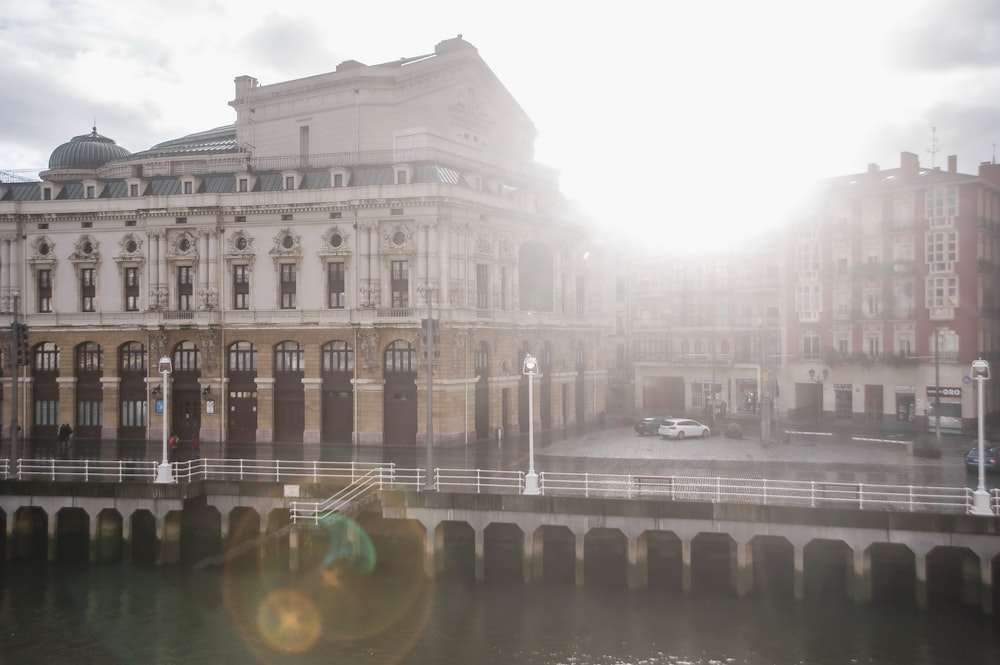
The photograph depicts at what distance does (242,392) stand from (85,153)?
3280 centimetres

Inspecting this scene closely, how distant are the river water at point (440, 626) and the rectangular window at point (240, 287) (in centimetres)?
2535

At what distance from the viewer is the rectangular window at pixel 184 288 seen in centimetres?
5909

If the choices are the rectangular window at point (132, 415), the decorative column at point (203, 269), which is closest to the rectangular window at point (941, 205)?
the decorative column at point (203, 269)

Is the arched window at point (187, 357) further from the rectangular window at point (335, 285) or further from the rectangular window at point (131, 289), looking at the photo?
the rectangular window at point (335, 285)

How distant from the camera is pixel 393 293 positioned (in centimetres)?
5603

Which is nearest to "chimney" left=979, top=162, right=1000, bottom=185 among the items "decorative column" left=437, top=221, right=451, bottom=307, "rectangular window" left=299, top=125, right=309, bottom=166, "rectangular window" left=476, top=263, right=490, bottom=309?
"rectangular window" left=476, top=263, right=490, bottom=309

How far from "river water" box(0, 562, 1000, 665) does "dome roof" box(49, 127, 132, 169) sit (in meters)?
48.9

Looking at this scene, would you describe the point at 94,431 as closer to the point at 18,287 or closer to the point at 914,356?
the point at 18,287

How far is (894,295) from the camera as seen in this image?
6888 centimetres

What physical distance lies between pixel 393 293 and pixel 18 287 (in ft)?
92.6

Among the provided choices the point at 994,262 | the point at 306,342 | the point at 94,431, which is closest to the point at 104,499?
the point at 306,342

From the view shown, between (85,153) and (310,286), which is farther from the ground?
(85,153)

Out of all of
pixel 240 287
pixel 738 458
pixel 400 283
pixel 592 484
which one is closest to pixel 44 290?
pixel 240 287

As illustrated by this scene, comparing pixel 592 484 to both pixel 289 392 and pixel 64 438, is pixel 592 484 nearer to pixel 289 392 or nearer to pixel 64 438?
pixel 289 392
